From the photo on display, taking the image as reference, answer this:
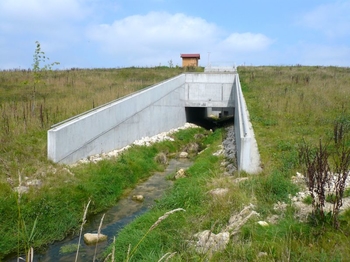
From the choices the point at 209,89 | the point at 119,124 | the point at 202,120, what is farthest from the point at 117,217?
the point at 202,120

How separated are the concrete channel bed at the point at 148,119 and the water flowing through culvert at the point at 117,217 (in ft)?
6.97

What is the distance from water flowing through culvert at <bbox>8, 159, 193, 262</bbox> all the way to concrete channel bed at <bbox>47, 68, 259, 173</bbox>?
212cm

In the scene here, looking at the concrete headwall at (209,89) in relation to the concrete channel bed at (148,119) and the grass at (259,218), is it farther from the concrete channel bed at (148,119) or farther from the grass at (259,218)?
the grass at (259,218)

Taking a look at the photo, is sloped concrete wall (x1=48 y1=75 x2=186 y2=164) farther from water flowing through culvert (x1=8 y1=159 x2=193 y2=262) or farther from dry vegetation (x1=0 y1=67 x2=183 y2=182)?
water flowing through culvert (x1=8 y1=159 x2=193 y2=262)

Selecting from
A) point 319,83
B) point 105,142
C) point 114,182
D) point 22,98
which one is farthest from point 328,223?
point 319,83

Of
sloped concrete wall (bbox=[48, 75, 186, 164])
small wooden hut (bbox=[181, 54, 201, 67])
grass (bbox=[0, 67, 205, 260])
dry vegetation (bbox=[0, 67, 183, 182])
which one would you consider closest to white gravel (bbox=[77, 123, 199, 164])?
sloped concrete wall (bbox=[48, 75, 186, 164])

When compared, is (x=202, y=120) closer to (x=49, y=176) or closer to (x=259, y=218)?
(x=49, y=176)

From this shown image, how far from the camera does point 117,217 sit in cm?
770

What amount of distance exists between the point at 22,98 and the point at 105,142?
6.05 metres

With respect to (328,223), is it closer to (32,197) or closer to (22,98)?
(32,197)

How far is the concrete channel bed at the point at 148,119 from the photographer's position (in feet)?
28.8

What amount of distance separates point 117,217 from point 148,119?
25.9 feet

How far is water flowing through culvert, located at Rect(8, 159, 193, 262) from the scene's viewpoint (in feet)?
19.3

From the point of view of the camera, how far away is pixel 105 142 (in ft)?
38.0
